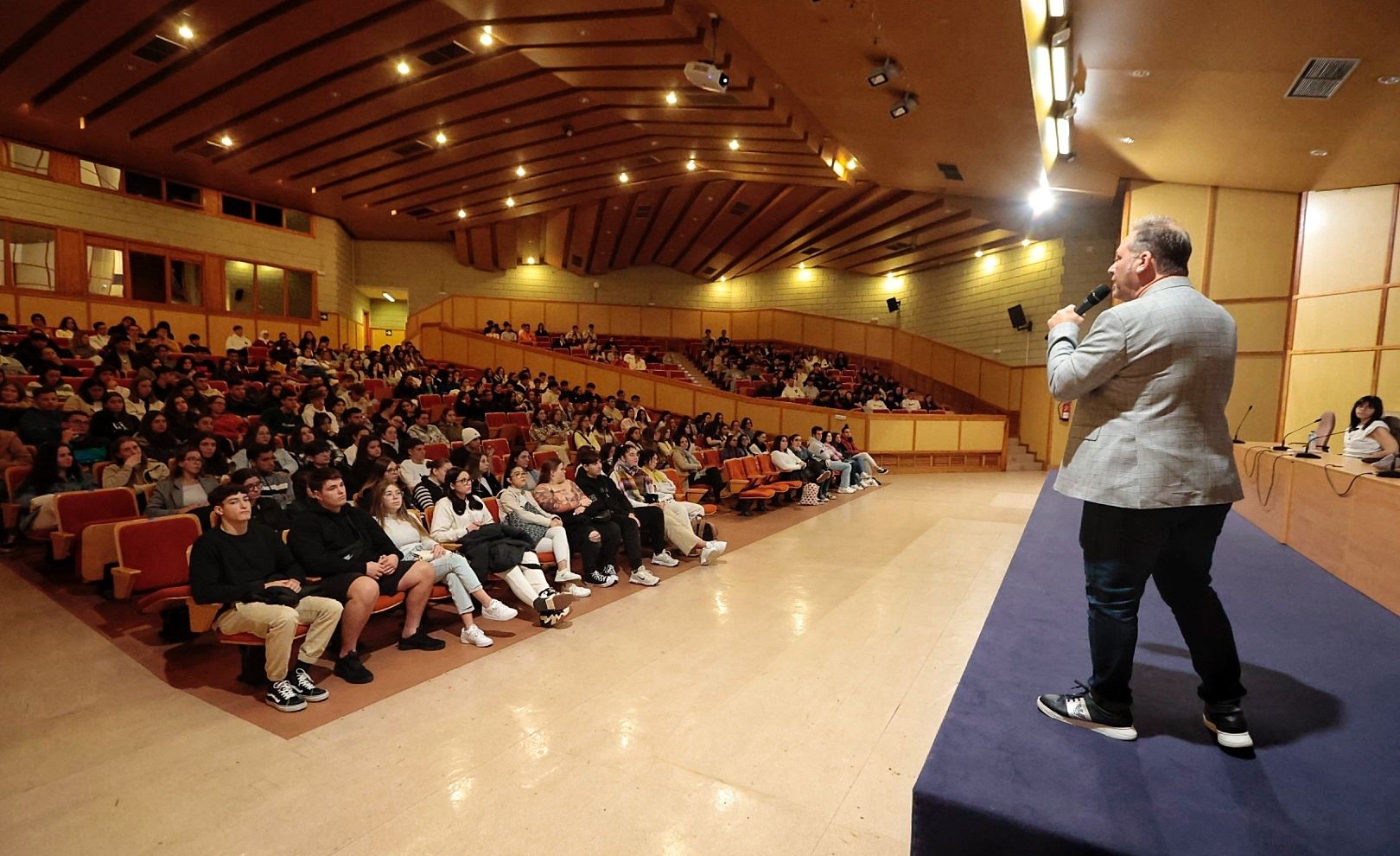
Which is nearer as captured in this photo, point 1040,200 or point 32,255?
point 1040,200

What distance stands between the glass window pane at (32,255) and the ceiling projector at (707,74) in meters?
11.5

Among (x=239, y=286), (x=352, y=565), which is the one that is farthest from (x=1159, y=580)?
(x=239, y=286)

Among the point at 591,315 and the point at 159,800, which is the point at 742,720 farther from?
the point at 591,315

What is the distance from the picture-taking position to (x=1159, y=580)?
1562 mm

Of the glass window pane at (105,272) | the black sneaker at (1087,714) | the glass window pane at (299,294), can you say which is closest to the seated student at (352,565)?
the black sneaker at (1087,714)

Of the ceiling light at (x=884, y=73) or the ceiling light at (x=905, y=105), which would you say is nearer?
the ceiling light at (x=884, y=73)

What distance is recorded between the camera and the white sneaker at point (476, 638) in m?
3.41

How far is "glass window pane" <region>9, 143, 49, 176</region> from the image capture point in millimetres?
10180

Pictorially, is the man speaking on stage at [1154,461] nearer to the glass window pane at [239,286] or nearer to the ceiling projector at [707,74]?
the ceiling projector at [707,74]

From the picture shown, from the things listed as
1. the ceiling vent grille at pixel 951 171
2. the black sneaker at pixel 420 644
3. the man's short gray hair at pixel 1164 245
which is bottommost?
the black sneaker at pixel 420 644

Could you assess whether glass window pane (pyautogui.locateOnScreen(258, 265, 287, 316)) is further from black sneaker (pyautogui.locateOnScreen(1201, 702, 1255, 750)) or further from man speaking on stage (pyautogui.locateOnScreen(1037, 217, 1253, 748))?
black sneaker (pyautogui.locateOnScreen(1201, 702, 1255, 750))

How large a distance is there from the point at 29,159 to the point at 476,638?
13.1 metres

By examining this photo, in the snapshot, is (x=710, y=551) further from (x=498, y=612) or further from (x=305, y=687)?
(x=305, y=687)

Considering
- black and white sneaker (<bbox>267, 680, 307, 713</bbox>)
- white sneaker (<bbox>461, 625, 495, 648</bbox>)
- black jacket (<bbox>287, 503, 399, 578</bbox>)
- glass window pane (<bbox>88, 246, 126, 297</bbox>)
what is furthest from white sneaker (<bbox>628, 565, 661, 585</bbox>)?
glass window pane (<bbox>88, 246, 126, 297</bbox>)
